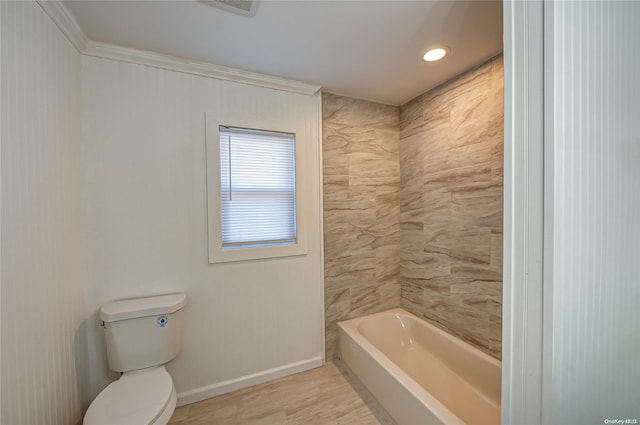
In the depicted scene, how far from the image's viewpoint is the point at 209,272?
1.80 metres

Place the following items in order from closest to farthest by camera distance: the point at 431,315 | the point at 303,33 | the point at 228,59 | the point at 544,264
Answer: the point at 544,264 → the point at 303,33 → the point at 228,59 → the point at 431,315

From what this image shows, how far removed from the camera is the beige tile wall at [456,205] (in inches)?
66.9

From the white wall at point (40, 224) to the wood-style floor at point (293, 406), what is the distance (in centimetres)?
73

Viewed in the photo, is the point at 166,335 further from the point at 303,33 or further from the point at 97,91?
the point at 303,33

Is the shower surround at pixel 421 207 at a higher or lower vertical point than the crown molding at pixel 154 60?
lower

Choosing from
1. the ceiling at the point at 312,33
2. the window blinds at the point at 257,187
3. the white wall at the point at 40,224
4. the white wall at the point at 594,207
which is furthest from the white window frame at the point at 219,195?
the white wall at the point at 594,207

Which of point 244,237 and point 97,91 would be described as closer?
point 97,91

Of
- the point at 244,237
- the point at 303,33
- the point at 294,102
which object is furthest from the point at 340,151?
the point at 244,237

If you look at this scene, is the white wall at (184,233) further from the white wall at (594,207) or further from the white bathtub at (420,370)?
the white wall at (594,207)

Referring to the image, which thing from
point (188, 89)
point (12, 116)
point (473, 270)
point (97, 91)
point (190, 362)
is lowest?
point (190, 362)

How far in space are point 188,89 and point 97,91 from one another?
517mm

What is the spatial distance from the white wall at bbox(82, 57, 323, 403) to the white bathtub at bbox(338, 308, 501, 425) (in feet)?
1.65

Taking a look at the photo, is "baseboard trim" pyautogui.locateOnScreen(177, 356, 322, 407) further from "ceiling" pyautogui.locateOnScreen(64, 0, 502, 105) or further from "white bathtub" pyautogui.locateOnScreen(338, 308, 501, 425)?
"ceiling" pyautogui.locateOnScreen(64, 0, 502, 105)

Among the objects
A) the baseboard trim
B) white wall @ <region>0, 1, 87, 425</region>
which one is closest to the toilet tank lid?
white wall @ <region>0, 1, 87, 425</region>
